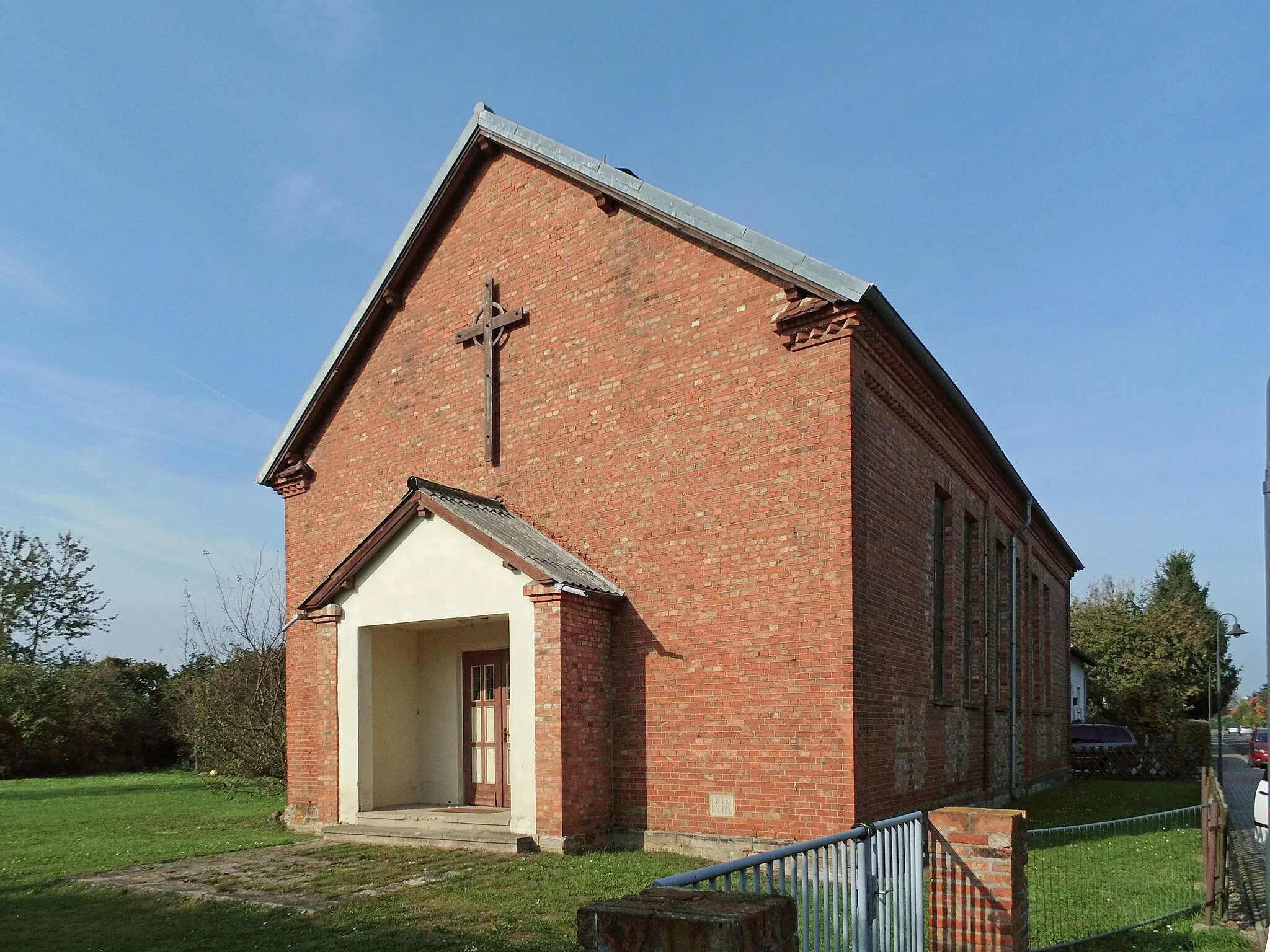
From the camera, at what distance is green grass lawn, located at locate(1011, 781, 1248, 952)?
806 cm

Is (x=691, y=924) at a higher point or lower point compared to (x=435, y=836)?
higher

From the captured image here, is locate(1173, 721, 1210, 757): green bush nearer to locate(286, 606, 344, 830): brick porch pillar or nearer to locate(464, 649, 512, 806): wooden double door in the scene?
locate(464, 649, 512, 806): wooden double door

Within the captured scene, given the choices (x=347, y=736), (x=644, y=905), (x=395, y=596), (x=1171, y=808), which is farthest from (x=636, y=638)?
(x=1171, y=808)

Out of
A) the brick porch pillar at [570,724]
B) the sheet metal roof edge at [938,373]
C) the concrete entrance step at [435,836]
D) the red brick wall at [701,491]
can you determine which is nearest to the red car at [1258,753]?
the sheet metal roof edge at [938,373]

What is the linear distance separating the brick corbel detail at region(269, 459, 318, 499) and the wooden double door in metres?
4.35

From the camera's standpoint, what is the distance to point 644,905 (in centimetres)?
332

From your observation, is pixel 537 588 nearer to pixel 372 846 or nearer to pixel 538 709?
pixel 538 709

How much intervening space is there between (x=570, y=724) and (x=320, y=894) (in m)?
3.16

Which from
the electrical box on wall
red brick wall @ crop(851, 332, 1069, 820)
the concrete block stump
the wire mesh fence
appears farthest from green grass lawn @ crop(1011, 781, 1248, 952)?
the concrete block stump

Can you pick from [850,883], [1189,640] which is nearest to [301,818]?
[850,883]

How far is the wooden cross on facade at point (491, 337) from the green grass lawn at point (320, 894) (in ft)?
18.4

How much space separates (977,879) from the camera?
5922 millimetres

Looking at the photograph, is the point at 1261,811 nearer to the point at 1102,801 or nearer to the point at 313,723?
the point at 1102,801

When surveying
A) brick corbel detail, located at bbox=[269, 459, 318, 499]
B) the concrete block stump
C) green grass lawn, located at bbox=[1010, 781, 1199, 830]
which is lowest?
green grass lawn, located at bbox=[1010, 781, 1199, 830]
